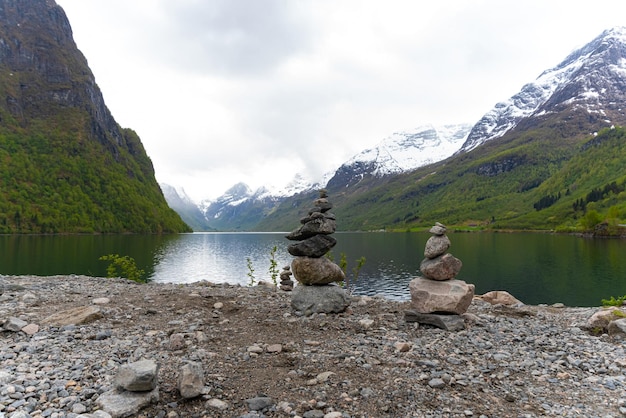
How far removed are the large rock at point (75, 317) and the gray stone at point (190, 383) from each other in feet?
30.1

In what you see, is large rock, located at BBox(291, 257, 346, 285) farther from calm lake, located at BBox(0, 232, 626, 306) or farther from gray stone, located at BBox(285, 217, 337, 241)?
calm lake, located at BBox(0, 232, 626, 306)

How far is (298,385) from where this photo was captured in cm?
1117

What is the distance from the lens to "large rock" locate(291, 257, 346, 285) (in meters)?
20.3

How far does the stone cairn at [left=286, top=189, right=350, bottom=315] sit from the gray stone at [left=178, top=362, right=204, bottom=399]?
9.64 meters

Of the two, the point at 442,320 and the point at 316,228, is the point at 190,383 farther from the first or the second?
the point at 316,228

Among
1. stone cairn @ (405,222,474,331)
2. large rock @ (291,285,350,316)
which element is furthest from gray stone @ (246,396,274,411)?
stone cairn @ (405,222,474,331)

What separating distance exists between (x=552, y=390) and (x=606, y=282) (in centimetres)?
6224

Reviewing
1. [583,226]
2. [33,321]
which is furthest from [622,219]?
[33,321]

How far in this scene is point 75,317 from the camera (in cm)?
1698

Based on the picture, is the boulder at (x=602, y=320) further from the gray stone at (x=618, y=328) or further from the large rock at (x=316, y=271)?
the large rock at (x=316, y=271)

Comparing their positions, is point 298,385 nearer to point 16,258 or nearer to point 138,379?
point 138,379

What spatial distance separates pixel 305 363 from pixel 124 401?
18.7 ft

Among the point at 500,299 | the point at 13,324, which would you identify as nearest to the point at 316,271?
the point at 13,324

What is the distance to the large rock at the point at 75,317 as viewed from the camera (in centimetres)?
1648
